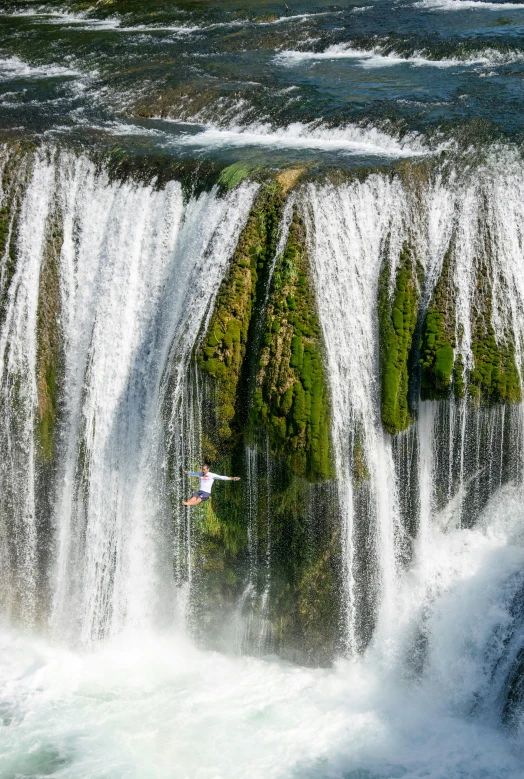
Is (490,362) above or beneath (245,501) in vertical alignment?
above

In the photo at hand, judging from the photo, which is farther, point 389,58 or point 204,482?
point 389,58

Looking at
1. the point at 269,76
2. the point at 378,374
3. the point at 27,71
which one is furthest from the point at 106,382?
the point at 27,71

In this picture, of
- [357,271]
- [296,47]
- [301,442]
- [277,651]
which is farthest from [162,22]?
[277,651]

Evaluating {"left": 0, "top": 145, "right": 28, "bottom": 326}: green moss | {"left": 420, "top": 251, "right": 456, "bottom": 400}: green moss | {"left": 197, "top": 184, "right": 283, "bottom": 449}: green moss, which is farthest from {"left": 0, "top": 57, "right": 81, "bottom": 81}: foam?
{"left": 420, "top": 251, "right": 456, "bottom": 400}: green moss

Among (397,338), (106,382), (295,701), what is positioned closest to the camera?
(295,701)

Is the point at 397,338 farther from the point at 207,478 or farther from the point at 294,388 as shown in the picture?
the point at 207,478

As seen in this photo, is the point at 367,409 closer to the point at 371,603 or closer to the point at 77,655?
the point at 371,603

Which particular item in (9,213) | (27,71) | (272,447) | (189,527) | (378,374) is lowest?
(189,527)

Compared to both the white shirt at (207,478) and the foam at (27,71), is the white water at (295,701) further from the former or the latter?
the foam at (27,71)
